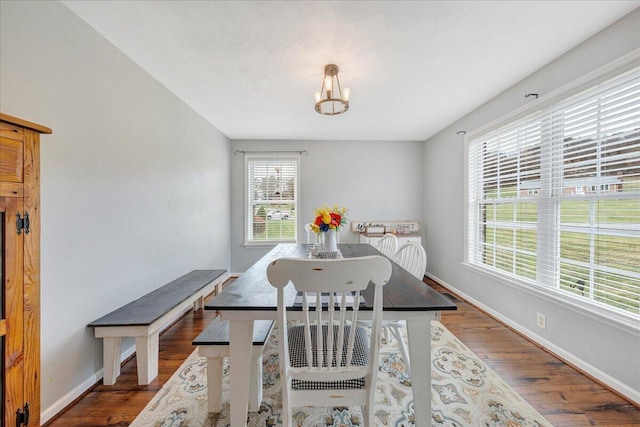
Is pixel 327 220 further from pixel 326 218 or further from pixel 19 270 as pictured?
pixel 19 270

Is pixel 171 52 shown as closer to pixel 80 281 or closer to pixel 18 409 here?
pixel 80 281

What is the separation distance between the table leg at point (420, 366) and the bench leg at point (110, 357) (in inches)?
74.5

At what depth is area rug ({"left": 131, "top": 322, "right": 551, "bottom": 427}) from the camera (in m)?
1.44

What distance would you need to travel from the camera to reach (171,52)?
1.98 meters

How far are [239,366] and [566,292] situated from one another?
2.49m

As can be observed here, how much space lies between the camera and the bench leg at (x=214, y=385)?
1.44 m

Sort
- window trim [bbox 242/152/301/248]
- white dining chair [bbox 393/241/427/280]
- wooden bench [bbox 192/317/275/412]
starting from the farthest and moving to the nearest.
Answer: window trim [bbox 242/152/301/248], white dining chair [bbox 393/241/427/280], wooden bench [bbox 192/317/275/412]

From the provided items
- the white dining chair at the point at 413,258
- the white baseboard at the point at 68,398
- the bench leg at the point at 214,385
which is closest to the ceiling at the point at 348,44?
the white dining chair at the point at 413,258

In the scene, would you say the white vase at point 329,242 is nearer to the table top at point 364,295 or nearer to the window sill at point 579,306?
the table top at point 364,295

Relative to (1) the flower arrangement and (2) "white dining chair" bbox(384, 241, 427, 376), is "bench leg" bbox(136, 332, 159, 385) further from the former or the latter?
(2) "white dining chair" bbox(384, 241, 427, 376)

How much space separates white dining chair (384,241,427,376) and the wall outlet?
1.15m

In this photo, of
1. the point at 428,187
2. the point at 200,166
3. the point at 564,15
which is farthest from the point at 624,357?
the point at 200,166

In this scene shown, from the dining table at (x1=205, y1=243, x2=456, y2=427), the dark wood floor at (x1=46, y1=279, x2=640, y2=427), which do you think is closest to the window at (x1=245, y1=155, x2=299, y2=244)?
the dark wood floor at (x1=46, y1=279, x2=640, y2=427)

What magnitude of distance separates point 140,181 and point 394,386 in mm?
2532
